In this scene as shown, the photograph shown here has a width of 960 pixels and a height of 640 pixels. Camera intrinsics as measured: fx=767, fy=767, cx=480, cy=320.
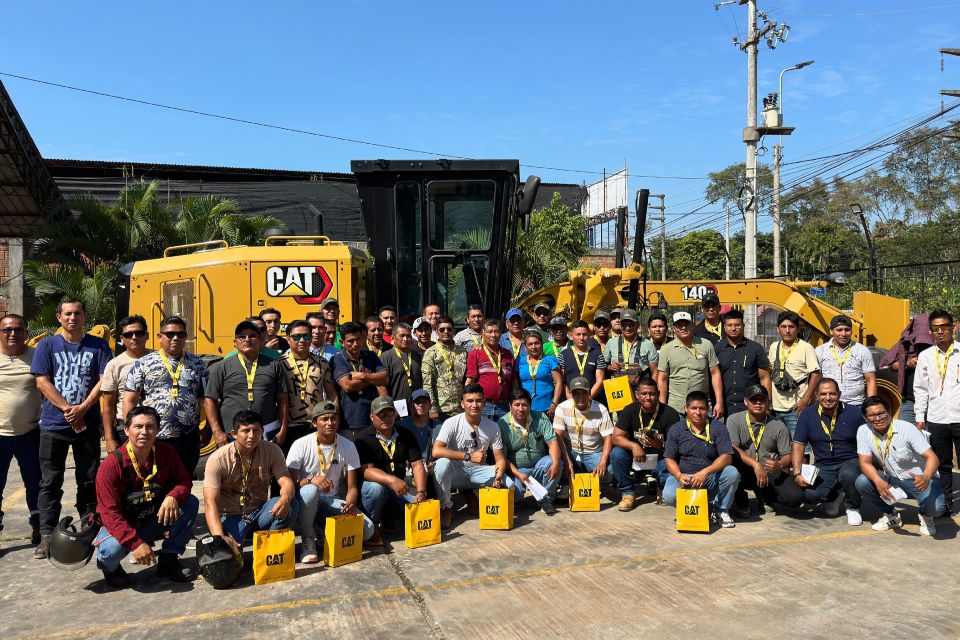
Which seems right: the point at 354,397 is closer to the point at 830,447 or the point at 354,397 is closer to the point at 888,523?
the point at 830,447

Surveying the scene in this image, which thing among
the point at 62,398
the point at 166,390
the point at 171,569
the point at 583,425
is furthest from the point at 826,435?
the point at 62,398

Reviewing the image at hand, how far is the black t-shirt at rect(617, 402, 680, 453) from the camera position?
7.02 meters

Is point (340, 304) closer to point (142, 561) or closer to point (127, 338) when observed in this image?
point (127, 338)

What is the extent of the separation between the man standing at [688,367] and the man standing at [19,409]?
5.35 metres

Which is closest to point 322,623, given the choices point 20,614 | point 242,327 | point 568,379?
point 20,614

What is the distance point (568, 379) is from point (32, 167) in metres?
14.9

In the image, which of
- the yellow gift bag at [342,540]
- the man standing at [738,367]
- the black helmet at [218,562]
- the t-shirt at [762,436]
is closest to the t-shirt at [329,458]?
the yellow gift bag at [342,540]

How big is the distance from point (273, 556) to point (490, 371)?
108 inches

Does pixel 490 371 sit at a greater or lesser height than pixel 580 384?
greater

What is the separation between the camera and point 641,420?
7.09m

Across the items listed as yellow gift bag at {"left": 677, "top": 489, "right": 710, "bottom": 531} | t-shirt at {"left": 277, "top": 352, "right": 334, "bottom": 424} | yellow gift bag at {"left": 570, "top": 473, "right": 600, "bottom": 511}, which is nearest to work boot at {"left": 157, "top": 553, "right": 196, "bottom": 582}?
t-shirt at {"left": 277, "top": 352, "right": 334, "bottom": 424}

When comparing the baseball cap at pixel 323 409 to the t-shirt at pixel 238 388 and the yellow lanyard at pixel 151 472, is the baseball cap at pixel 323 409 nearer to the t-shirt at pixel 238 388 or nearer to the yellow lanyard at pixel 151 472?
the t-shirt at pixel 238 388

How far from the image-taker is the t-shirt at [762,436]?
6656 mm

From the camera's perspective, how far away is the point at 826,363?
736 centimetres
